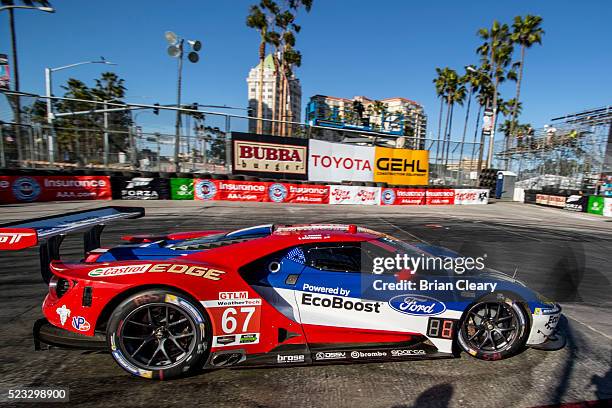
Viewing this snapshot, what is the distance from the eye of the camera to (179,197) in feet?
46.4

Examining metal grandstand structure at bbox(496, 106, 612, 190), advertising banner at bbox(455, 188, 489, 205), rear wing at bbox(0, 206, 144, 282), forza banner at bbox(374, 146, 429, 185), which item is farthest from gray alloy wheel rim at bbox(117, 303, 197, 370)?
metal grandstand structure at bbox(496, 106, 612, 190)

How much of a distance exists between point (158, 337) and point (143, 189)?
12740mm

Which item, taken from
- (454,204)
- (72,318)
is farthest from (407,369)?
(454,204)

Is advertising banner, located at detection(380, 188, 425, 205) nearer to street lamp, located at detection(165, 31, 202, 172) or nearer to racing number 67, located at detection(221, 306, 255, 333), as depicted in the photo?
street lamp, located at detection(165, 31, 202, 172)

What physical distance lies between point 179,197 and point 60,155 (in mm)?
4708

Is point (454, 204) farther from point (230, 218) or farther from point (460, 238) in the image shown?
point (230, 218)

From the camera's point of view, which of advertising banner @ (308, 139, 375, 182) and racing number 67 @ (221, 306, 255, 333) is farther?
advertising banner @ (308, 139, 375, 182)

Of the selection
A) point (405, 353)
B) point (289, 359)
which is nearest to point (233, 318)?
point (289, 359)

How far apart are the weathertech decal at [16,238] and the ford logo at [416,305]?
9.09 feet

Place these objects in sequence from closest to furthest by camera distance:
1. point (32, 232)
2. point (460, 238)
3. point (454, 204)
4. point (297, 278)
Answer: point (32, 232)
point (297, 278)
point (460, 238)
point (454, 204)

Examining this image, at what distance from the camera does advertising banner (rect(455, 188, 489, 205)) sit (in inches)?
763

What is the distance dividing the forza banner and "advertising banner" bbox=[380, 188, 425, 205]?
1.76m

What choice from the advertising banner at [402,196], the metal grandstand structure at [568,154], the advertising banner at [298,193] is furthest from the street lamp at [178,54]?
the metal grandstand structure at [568,154]

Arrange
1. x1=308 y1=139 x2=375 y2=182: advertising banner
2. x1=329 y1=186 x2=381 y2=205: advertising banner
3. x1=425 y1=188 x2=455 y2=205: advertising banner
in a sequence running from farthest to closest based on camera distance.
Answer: x1=425 y1=188 x2=455 y2=205: advertising banner, x1=308 y1=139 x2=375 y2=182: advertising banner, x1=329 y1=186 x2=381 y2=205: advertising banner
